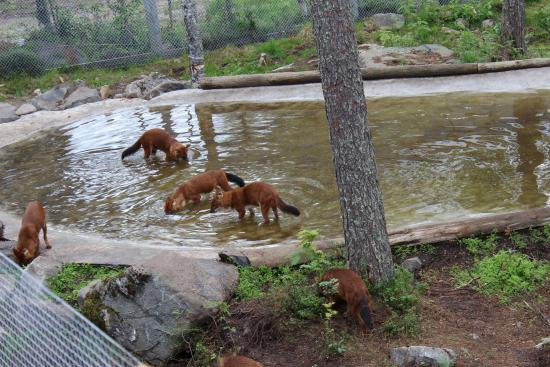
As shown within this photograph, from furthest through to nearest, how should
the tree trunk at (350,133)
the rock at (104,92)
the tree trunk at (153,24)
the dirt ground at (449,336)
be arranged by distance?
the tree trunk at (153,24), the rock at (104,92), the tree trunk at (350,133), the dirt ground at (449,336)

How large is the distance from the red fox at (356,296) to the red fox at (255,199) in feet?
9.06

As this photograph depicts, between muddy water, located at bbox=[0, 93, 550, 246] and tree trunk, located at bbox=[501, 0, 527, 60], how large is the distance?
2.50 m

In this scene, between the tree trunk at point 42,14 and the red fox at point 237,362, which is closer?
the red fox at point 237,362

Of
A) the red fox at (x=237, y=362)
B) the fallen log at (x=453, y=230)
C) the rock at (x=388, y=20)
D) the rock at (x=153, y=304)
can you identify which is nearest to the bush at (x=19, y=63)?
the rock at (x=388, y=20)

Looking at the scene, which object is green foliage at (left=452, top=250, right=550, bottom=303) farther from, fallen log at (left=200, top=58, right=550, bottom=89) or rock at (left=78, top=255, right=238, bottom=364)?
fallen log at (left=200, top=58, right=550, bottom=89)

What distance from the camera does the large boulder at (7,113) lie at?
1636cm

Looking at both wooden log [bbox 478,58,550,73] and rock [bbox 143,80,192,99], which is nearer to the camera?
wooden log [bbox 478,58,550,73]

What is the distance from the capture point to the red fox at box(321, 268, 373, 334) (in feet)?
19.9

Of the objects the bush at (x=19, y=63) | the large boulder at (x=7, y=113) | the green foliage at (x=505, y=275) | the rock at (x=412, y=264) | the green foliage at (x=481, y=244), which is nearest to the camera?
the green foliage at (x=505, y=275)

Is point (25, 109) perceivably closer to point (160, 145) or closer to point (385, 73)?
point (160, 145)

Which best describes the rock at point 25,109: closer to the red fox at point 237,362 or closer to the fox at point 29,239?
the fox at point 29,239

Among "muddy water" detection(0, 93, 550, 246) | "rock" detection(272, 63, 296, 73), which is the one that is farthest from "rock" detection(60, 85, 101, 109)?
"rock" detection(272, 63, 296, 73)

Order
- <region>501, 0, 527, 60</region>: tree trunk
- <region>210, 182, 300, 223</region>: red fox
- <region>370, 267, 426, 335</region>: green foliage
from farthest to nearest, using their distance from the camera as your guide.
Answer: <region>501, 0, 527, 60</region>: tree trunk < <region>210, 182, 300, 223</region>: red fox < <region>370, 267, 426, 335</region>: green foliage

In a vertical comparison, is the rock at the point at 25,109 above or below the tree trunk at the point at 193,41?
below
